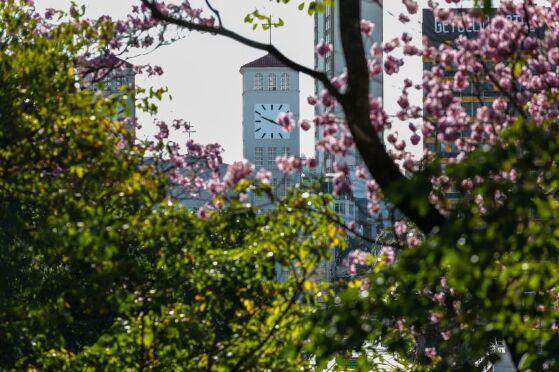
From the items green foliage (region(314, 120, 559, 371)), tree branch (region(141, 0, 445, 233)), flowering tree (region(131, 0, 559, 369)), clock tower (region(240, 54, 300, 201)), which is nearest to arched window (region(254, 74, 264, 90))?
clock tower (region(240, 54, 300, 201))

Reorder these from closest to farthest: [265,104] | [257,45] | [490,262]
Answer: [490,262] → [257,45] → [265,104]

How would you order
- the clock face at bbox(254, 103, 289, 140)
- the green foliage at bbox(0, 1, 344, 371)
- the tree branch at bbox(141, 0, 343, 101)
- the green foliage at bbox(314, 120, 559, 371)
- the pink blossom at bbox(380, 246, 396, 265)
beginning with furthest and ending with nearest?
the clock face at bbox(254, 103, 289, 140) < the pink blossom at bbox(380, 246, 396, 265) < the tree branch at bbox(141, 0, 343, 101) < the green foliage at bbox(0, 1, 344, 371) < the green foliage at bbox(314, 120, 559, 371)

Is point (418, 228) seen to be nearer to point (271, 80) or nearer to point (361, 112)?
point (361, 112)

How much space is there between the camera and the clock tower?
189750mm

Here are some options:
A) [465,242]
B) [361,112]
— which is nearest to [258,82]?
[361,112]

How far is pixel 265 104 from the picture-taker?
190 metres

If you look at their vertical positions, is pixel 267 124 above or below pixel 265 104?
A: below

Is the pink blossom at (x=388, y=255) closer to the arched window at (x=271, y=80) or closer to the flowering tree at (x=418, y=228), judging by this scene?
the flowering tree at (x=418, y=228)

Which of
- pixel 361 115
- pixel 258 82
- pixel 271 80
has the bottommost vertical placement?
pixel 361 115

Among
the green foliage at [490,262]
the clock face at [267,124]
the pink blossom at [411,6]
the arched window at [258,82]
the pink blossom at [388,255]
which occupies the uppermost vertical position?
the arched window at [258,82]

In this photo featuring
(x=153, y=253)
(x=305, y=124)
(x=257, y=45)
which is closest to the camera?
(x=257, y=45)

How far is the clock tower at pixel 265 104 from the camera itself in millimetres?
189750

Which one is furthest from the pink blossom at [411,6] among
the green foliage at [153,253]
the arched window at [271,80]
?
the arched window at [271,80]

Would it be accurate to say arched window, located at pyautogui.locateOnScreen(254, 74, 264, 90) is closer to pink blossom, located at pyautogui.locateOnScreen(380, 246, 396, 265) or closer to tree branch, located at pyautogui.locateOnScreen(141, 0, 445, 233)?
pink blossom, located at pyautogui.locateOnScreen(380, 246, 396, 265)
